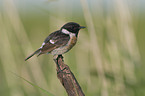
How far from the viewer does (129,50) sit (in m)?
2.74

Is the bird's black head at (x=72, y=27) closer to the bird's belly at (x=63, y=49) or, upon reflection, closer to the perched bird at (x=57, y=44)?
the perched bird at (x=57, y=44)

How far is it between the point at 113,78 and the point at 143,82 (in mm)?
322

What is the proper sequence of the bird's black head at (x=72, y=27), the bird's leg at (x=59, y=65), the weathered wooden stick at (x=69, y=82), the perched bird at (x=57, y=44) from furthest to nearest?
the bird's black head at (x=72, y=27), the perched bird at (x=57, y=44), the bird's leg at (x=59, y=65), the weathered wooden stick at (x=69, y=82)

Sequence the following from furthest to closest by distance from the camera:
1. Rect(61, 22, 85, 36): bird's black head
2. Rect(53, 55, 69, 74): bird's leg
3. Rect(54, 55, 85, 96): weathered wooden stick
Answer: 1. Rect(61, 22, 85, 36): bird's black head
2. Rect(53, 55, 69, 74): bird's leg
3. Rect(54, 55, 85, 96): weathered wooden stick

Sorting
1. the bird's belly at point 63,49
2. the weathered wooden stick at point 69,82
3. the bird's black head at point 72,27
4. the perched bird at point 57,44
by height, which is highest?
the bird's black head at point 72,27

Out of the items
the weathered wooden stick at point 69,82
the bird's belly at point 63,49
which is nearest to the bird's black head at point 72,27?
the bird's belly at point 63,49

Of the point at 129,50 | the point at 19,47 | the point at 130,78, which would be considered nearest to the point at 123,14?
the point at 129,50

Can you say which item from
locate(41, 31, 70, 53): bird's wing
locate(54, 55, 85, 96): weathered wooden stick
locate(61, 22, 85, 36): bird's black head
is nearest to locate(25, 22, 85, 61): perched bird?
locate(41, 31, 70, 53): bird's wing

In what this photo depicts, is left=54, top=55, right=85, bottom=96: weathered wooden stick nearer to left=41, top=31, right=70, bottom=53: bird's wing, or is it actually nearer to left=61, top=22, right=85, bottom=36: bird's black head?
left=41, top=31, right=70, bottom=53: bird's wing

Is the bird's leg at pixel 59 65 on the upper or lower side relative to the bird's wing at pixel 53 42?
lower

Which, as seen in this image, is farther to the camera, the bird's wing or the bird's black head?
the bird's black head

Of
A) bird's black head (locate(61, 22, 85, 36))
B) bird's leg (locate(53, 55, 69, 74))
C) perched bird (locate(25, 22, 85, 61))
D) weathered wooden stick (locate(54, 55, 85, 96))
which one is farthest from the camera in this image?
bird's black head (locate(61, 22, 85, 36))

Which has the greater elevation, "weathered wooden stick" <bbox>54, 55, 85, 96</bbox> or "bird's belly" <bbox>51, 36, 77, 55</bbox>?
"bird's belly" <bbox>51, 36, 77, 55</bbox>

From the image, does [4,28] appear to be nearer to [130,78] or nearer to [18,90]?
[18,90]
